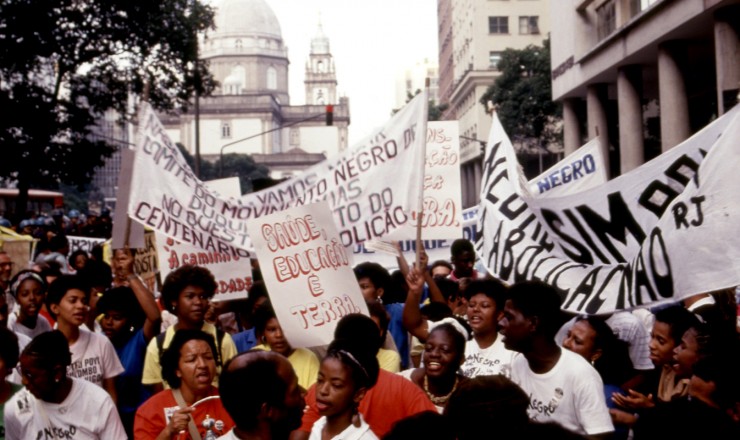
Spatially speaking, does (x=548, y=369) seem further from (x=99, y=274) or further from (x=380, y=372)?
(x=99, y=274)

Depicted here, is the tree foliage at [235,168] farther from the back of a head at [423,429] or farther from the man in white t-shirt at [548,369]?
the back of a head at [423,429]

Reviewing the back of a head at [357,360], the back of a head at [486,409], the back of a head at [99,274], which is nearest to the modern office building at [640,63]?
the back of a head at [99,274]

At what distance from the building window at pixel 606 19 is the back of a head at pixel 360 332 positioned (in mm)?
22678

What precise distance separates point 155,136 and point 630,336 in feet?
11.6

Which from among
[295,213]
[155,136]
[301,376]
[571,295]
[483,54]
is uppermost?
[483,54]

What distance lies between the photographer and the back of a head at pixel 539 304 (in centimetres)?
484

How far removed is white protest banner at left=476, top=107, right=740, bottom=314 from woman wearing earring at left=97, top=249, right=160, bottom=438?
6.84 ft

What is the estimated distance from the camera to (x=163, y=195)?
7.49 meters

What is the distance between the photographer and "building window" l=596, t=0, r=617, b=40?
26481 millimetres

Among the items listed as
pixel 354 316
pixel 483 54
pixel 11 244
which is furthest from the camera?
pixel 483 54

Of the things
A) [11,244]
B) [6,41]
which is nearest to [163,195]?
[11,244]

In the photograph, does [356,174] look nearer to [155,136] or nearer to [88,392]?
[155,136]

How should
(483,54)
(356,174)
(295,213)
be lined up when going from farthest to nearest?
1. (483,54)
2. (356,174)
3. (295,213)

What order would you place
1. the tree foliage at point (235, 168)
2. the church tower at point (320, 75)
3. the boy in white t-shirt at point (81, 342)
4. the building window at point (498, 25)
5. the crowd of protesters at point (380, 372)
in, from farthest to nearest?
the church tower at point (320, 75)
the tree foliage at point (235, 168)
the building window at point (498, 25)
the boy in white t-shirt at point (81, 342)
the crowd of protesters at point (380, 372)
